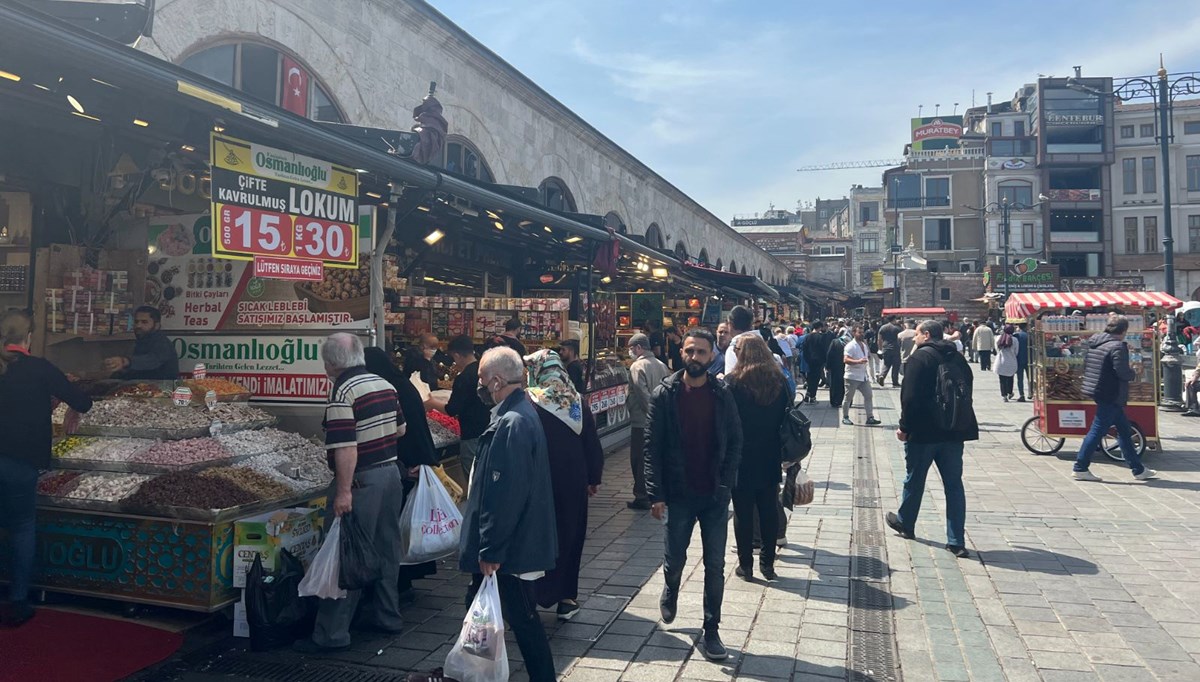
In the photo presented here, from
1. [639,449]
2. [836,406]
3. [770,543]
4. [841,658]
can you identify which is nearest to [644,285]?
[836,406]

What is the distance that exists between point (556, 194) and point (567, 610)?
46.7ft

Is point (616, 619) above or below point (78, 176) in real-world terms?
below

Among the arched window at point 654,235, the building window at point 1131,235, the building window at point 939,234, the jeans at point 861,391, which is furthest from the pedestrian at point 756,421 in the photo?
the building window at point 939,234

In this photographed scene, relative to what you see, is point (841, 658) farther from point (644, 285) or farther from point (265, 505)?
point (644, 285)

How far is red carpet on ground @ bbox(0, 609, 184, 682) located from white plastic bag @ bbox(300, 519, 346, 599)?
93 cm

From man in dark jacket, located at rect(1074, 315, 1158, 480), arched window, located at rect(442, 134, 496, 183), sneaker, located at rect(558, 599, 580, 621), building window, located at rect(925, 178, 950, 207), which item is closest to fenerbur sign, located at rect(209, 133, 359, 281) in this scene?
sneaker, located at rect(558, 599, 580, 621)

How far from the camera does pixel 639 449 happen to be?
8016 millimetres

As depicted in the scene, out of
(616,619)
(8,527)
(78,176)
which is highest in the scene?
(78,176)

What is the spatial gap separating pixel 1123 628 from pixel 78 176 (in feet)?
27.0

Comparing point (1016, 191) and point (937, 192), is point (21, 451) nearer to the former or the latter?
point (1016, 191)

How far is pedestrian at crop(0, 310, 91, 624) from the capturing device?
4.78 metres

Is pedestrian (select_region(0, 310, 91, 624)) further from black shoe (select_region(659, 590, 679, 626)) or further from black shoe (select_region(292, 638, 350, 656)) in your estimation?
black shoe (select_region(659, 590, 679, 626))

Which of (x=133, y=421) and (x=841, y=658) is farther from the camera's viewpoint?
(x=133, y=421)

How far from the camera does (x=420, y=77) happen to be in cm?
1238
